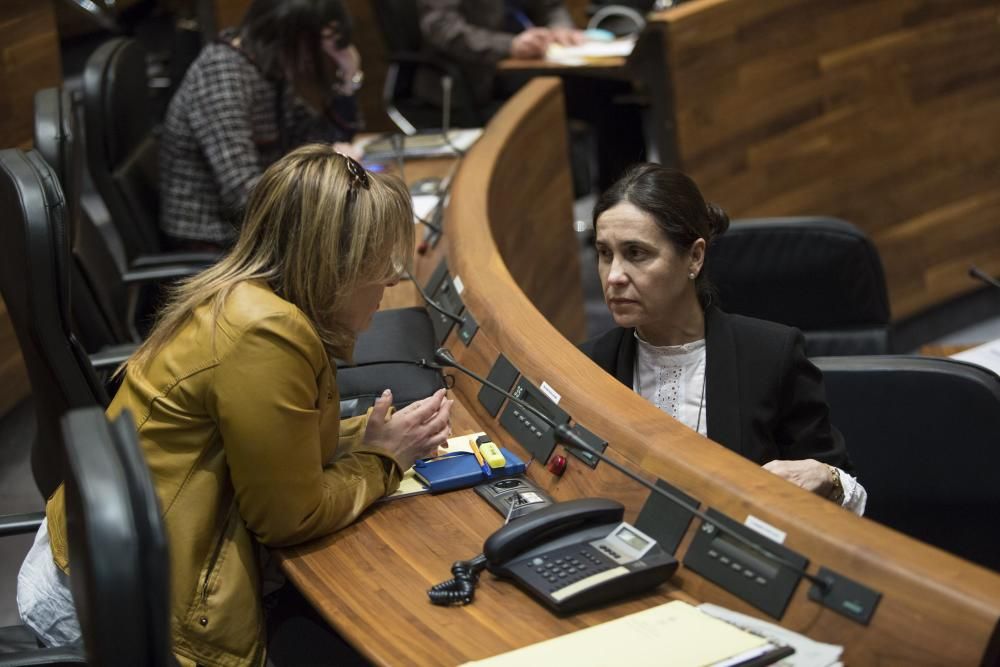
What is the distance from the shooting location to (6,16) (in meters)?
3.50

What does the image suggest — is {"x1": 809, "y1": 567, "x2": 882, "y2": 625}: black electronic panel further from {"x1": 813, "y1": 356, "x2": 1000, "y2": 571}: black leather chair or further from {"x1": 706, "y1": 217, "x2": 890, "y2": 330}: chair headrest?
{"x1": 706, "y1": 217, "x2": 890, "y2": 330}: chair headrest

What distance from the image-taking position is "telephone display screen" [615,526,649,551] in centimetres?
158

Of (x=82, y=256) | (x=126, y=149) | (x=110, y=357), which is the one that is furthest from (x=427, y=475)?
(x=126, y=149)

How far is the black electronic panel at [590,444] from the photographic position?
69.4 inches

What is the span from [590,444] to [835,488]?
A: 381 mm

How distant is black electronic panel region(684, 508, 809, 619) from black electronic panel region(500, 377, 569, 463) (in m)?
0.36

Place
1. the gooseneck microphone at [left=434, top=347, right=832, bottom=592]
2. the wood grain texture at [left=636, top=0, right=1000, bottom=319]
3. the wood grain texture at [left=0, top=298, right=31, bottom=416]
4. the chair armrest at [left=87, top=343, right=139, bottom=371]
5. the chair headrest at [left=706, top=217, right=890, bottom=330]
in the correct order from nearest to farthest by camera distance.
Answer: the gooseneck microphone at [left=434, top=347, right=832, bottom=592] < the chair armrest at [left=87, top=343, right=139, bottom=371] < the chair headrest at [left=706, top=217, right=890, bottom=330] < the wood grain texture at [left=0, top=298, right=31, bottom=416] < the wood grain texture at [left=636, top=0, right=1000, bottom=319]

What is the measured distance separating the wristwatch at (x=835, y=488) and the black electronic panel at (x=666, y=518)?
349mm

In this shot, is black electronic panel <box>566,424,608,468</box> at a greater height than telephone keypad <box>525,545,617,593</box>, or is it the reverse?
black electronic panel <box>566,424,608,468</box>

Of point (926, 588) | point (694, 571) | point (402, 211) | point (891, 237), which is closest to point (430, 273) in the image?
point (402, 211)

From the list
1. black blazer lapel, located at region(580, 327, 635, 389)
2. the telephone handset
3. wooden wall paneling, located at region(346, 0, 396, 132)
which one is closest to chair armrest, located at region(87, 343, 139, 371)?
black blazer lapel, located at region(580, 327, 635, 389)

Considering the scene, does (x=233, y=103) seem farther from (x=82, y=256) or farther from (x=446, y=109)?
(x=446, y=109)

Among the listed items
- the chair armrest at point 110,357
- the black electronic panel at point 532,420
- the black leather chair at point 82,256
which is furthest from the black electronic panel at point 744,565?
the chair armrest at point 110,357

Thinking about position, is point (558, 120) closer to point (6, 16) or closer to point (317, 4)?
point (317, 4)
